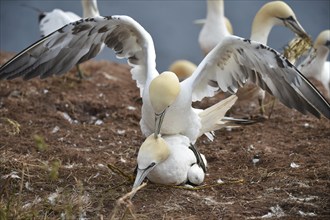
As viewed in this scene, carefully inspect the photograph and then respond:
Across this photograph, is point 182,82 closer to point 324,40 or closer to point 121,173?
point 121,173

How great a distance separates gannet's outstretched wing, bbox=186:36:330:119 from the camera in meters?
5.70

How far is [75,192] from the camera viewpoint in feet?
18.1

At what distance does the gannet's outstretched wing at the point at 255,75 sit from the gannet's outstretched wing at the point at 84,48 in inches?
18.9

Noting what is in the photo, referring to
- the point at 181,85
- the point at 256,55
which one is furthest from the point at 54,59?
the point at 256,55

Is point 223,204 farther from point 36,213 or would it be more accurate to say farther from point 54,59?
point 54,59

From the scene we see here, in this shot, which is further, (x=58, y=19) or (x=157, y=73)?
(x=58, y=19)

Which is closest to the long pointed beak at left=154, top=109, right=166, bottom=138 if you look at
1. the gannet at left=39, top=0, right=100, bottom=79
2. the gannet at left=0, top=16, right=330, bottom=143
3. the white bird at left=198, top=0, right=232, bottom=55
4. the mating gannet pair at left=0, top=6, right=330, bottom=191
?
the mating gannet pair at left=0, top=6, right=330, bottom=191

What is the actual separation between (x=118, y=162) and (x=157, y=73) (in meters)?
0.91

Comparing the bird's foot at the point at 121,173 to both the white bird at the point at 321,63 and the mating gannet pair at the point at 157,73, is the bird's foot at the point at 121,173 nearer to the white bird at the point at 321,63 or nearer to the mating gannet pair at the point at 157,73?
the mating gannet pair at the point at 157,73

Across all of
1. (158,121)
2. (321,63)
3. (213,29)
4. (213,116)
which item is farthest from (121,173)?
(321,63)

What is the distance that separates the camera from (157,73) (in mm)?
6117

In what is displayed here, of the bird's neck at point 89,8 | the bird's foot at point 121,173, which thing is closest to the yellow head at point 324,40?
the bird's neck at point 89,8

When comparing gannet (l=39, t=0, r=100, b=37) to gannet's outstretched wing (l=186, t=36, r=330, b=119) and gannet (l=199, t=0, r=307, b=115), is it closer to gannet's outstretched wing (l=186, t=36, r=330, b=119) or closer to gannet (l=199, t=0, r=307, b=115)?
gannet (l=199, t=0, r=307, b=115)

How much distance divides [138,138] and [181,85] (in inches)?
59.4
